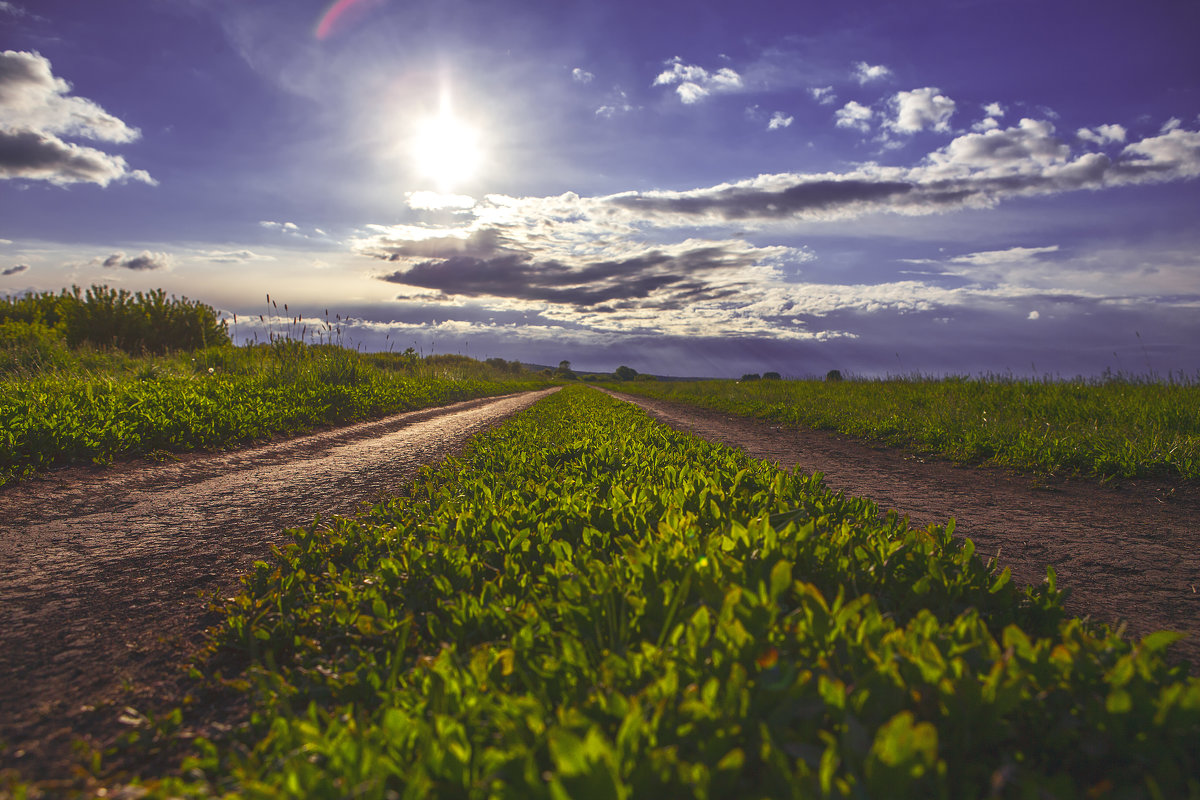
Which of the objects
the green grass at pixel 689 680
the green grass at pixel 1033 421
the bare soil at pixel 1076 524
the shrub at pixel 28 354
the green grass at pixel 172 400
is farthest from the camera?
the shrub at pixel 28 354

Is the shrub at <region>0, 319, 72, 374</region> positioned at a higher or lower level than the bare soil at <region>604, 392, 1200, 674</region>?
higher

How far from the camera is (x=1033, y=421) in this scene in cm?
851

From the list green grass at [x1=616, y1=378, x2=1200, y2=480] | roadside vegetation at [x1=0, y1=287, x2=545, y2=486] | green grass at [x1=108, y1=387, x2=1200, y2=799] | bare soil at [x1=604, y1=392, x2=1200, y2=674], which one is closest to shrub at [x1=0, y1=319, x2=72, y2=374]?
roadside vegetation at [x1=0, y1=287, x2=545, y2=486]

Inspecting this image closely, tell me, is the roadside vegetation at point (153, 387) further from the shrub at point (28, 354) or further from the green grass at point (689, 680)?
the green grass at point (689, 680)

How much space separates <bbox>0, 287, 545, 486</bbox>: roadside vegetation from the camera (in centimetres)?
677

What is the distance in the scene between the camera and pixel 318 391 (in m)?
13.0

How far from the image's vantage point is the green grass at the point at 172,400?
21.4 feet

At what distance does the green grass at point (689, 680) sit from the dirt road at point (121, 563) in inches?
11.8

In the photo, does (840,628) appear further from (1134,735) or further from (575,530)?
(575,530)

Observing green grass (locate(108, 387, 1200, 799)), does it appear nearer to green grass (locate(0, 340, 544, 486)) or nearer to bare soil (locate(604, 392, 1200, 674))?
bare soil (locate(604, 392, 1200, 674))

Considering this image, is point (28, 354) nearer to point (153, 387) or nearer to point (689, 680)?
point (153, 387)

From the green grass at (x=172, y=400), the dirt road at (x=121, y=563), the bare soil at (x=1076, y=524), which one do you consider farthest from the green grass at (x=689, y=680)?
the green grass at (x=172, y=400)

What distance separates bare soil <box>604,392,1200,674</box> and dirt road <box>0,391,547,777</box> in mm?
4063

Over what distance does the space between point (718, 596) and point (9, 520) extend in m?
5.58
